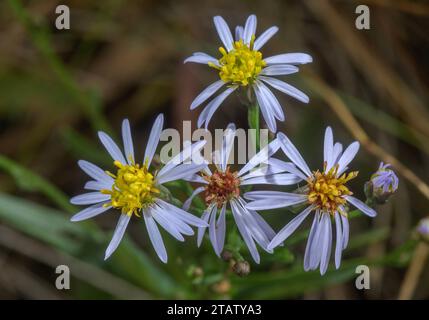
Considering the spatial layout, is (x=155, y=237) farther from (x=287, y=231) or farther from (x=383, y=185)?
(x=383, y=185)

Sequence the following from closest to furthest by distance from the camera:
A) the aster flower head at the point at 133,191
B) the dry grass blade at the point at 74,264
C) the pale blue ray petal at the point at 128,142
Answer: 1. the aster flower head at the point at 133,191
2. the pale blue ray petal at the point at 128,142
3. the dry grass blade at the point at 74,264

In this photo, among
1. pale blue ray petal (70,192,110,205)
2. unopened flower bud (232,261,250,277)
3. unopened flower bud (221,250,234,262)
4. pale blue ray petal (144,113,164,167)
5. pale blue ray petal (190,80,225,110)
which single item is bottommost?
unopened flower bud (232,261,250,277)

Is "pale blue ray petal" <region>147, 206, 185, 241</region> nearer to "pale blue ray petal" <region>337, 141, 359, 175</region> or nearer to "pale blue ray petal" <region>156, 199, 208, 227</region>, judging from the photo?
"pale blue ray petal" <region>156, 199, 208, 227</region>

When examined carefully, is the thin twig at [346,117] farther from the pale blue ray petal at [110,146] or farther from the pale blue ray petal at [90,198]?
the pale blue ray petal at [90,198]

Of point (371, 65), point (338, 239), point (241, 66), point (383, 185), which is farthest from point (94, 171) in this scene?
point (371, 65)

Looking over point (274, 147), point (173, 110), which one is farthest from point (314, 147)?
point (274, 147)

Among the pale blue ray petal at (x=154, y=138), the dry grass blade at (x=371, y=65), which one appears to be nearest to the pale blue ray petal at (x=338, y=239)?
the pale blue ray petal at (x=154, y=138)

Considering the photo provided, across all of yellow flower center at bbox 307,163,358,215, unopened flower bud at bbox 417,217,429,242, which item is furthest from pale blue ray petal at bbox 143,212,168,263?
unopened flower bud at bbox 417,217,429,242

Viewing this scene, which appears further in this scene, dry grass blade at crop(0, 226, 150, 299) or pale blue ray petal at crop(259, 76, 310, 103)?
dry grass blade at crop(0, 226, 150, 299)
